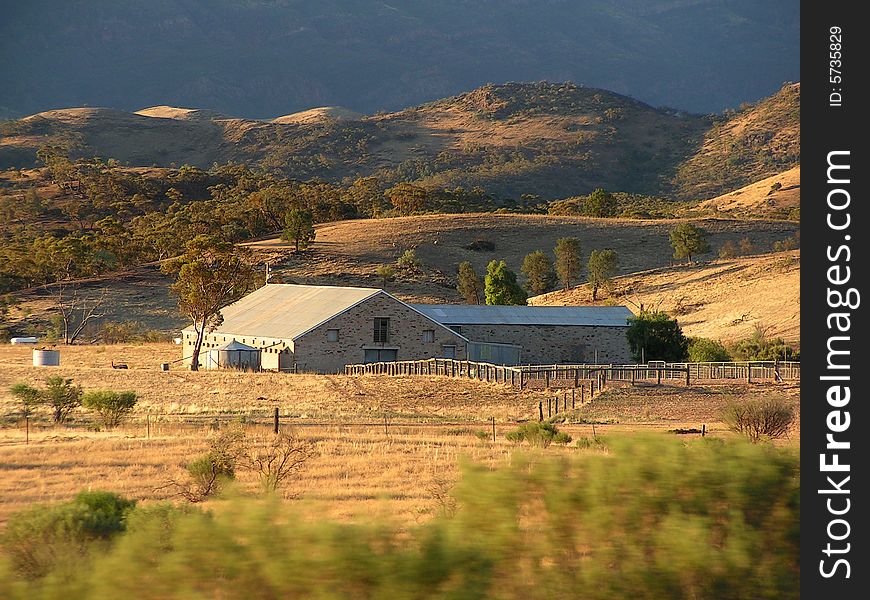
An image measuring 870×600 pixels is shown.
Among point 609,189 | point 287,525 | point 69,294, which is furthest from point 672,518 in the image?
point 609,189

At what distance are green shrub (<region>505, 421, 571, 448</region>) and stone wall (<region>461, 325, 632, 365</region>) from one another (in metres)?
25.5

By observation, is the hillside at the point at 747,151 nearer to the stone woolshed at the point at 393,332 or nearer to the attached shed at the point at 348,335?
the stone woolshed at the point at 393,332

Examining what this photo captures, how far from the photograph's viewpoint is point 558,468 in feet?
33.7

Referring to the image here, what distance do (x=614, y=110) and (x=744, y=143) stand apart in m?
30.7

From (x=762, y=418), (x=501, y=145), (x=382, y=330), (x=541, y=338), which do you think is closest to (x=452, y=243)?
(x=541, y=338)

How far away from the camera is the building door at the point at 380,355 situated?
4809 cm

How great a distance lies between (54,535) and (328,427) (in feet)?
59.8

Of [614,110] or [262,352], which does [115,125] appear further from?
[262,352]

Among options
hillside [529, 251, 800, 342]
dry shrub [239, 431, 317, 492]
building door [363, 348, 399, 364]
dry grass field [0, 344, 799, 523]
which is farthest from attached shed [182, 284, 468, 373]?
dry shrub [239, 431, 317, 492]

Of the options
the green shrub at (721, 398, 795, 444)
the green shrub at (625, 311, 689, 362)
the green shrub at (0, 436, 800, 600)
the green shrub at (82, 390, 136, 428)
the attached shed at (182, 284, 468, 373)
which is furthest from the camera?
the green shrub at (625, 311, 689, 362)

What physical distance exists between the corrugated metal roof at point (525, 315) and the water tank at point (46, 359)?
1503 centimetres

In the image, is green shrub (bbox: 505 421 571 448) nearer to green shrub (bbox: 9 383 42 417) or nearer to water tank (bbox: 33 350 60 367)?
green shrub (bbox: 9 383 42 417)

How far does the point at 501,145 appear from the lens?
571ft

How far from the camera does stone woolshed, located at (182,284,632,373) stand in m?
47.4
